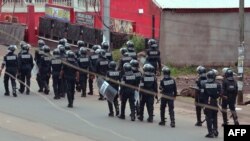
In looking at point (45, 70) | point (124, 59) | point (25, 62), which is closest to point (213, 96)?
point (124, 59)

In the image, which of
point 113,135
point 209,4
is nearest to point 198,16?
point 209,4

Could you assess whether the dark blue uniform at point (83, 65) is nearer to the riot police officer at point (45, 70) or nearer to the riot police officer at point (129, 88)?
the riot police officer at point (45, 70)

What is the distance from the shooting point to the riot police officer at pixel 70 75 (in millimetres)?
21500

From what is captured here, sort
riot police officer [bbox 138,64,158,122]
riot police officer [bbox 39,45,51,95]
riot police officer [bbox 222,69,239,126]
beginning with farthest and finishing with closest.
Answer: riot police officer [bbox 39,45,51,95], riot police officer [bbox 138,64,158,122], riot police officer [bbox 222,69,239,126]

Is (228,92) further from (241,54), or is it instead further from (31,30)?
(31,30)

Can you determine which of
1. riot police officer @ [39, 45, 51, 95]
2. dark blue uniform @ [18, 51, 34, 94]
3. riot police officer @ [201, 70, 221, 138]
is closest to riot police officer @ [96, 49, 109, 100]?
riot police officer @ [39, 45, 51, 95]

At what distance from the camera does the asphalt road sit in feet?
58.5

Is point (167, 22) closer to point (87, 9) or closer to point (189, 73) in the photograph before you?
point (189, 73)

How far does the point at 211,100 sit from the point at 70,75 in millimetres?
5529

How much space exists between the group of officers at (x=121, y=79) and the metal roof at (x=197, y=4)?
3.92m

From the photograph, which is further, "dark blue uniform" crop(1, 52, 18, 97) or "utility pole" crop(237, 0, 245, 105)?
"dark blue uniform" crop(1, 52, 18, 97)

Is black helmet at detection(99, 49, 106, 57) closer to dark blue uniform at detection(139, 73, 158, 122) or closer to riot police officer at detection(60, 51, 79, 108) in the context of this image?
riot police officer at detection(60, 51, 79, 108)

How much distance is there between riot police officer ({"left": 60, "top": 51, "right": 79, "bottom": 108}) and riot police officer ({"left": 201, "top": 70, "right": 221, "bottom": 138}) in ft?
16.1

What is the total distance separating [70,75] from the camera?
2195 cm
